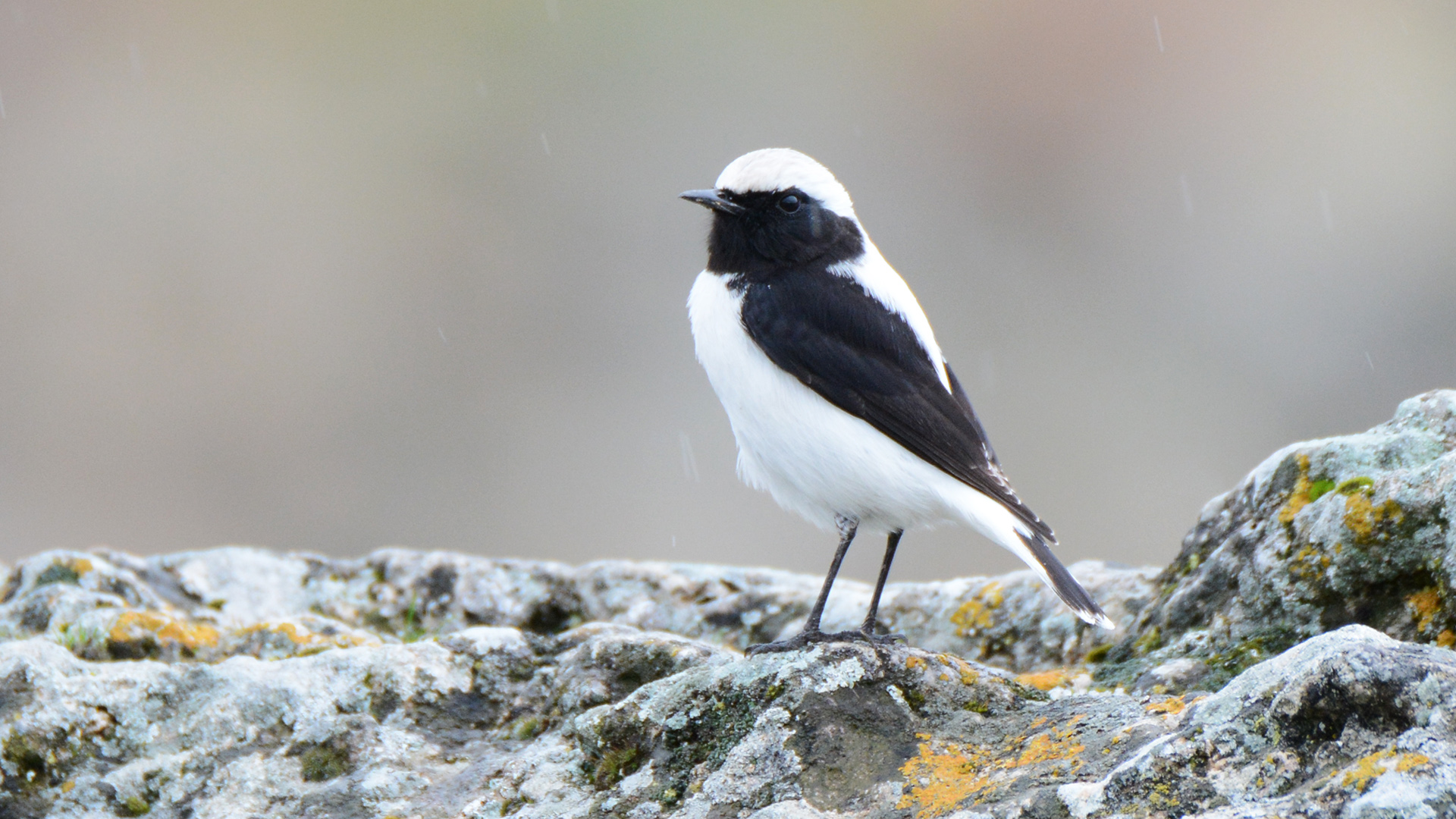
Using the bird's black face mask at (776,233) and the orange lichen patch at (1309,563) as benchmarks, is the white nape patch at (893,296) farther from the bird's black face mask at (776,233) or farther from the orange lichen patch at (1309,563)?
the orange lichen patch at (1309,563)

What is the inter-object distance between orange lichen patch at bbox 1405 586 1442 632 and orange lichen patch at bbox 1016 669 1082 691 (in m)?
1.13

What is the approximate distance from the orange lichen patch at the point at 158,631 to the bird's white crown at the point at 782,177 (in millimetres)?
3161

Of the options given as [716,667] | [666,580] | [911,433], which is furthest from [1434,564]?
[666,580]

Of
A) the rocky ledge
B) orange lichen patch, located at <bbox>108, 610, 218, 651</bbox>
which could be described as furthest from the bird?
orange lichen patch, located at <bbox>108, 610, 218, 651</bbox>

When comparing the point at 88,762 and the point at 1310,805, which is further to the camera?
the point at 88,762

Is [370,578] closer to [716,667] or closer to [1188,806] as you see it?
[716,667]

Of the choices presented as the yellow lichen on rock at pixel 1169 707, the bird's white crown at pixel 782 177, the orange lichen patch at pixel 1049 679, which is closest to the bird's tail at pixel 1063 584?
the orange lichen patch at pixel 1049 679

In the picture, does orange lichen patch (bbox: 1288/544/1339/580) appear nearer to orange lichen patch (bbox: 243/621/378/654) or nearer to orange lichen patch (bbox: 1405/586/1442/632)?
orange lichen patch (bbox: 1405/586/1442/632)

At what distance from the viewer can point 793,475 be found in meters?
4.80

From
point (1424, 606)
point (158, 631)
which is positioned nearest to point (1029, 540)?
point (1424, 606)

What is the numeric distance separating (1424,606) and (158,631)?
4901mm

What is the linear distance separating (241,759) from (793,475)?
7.80 feet

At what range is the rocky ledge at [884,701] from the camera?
2.54 metres

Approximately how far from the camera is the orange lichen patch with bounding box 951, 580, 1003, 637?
5117 mm
